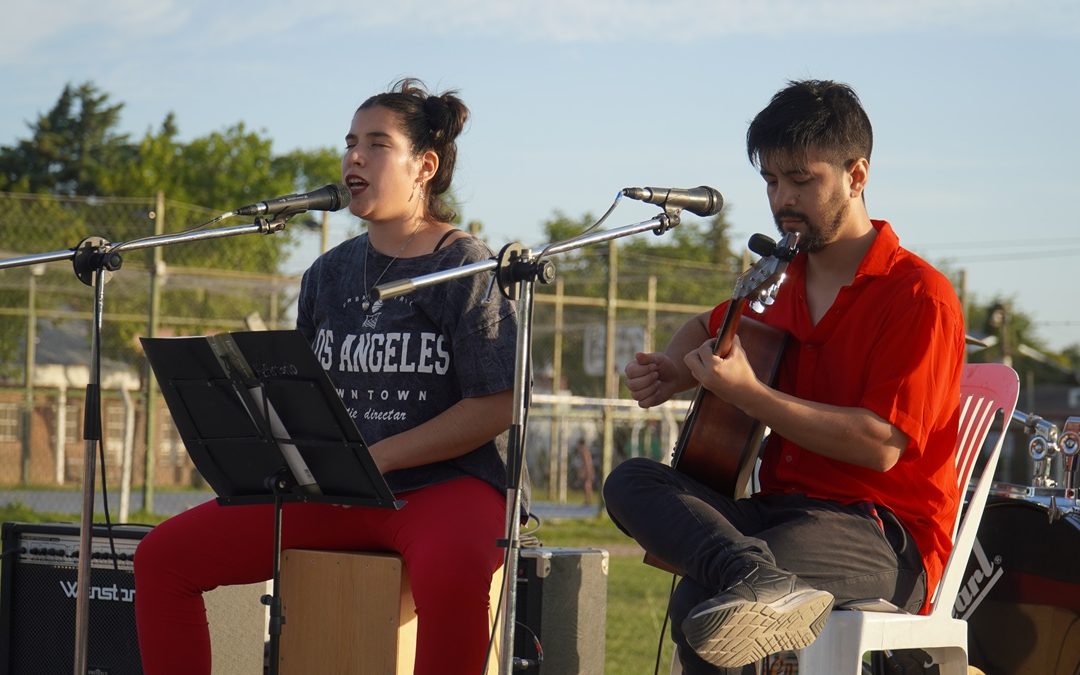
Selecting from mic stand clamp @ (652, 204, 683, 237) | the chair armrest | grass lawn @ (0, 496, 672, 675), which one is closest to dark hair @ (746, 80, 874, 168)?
mic stand clamp @ (652, 204, 683, 237)

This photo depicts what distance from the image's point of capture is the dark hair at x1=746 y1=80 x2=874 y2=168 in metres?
3.21

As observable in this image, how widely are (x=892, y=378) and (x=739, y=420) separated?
38 centimetres

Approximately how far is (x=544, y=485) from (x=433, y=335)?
1378 centimetres

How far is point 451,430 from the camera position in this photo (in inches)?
134

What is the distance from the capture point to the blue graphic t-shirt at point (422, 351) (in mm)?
3480

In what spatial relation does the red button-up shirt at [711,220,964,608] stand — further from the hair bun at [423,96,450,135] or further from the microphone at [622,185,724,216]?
the hair bun at [423,96,450,135]

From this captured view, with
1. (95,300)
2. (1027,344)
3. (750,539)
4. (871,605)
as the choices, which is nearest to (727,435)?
(750,539)

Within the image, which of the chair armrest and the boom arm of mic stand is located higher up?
the boom arm of mic stand

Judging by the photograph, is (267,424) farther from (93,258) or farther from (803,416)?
(803,416)

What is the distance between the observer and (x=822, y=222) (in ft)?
10.7

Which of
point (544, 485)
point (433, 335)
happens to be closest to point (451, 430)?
point (433, 335)

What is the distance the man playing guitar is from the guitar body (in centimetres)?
3

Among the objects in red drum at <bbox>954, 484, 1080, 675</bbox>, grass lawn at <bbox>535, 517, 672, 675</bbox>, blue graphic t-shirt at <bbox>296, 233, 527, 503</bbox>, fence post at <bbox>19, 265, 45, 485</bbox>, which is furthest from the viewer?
fence post at <bbox>19, 265, 45, 485</bbox>

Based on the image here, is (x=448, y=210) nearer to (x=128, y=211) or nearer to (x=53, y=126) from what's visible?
(x=128, y=211)
